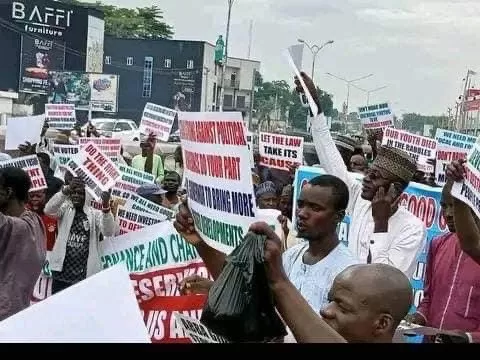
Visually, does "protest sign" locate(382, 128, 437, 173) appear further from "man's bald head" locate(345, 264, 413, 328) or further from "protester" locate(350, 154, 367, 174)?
"man's bald head" locate(345, 264, 413, 328)

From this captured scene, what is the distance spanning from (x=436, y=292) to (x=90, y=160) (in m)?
3.58

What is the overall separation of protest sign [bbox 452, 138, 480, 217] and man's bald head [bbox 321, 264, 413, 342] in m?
0.89

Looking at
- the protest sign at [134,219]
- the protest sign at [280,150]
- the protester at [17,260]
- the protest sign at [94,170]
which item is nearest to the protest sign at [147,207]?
the protest sign at [134,219]

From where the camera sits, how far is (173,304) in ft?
13.9

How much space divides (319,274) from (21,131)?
6899 millimetres

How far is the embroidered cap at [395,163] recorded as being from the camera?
459 centimetres

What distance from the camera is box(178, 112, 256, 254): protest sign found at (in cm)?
303

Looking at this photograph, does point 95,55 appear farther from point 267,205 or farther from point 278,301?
point 278,301

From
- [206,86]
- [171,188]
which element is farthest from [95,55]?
[171,188]

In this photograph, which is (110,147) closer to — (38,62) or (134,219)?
(134,219)

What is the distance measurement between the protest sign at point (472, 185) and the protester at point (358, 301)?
889 mm

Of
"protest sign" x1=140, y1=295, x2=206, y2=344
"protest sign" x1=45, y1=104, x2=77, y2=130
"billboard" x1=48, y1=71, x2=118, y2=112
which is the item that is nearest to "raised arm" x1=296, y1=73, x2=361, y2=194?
"protest sign" x1=140, y1=295, x2=206, y2=344

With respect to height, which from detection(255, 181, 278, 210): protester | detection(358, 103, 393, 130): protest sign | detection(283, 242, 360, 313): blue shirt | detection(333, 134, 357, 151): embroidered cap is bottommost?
detection(255, 181, 278, 210): protester
